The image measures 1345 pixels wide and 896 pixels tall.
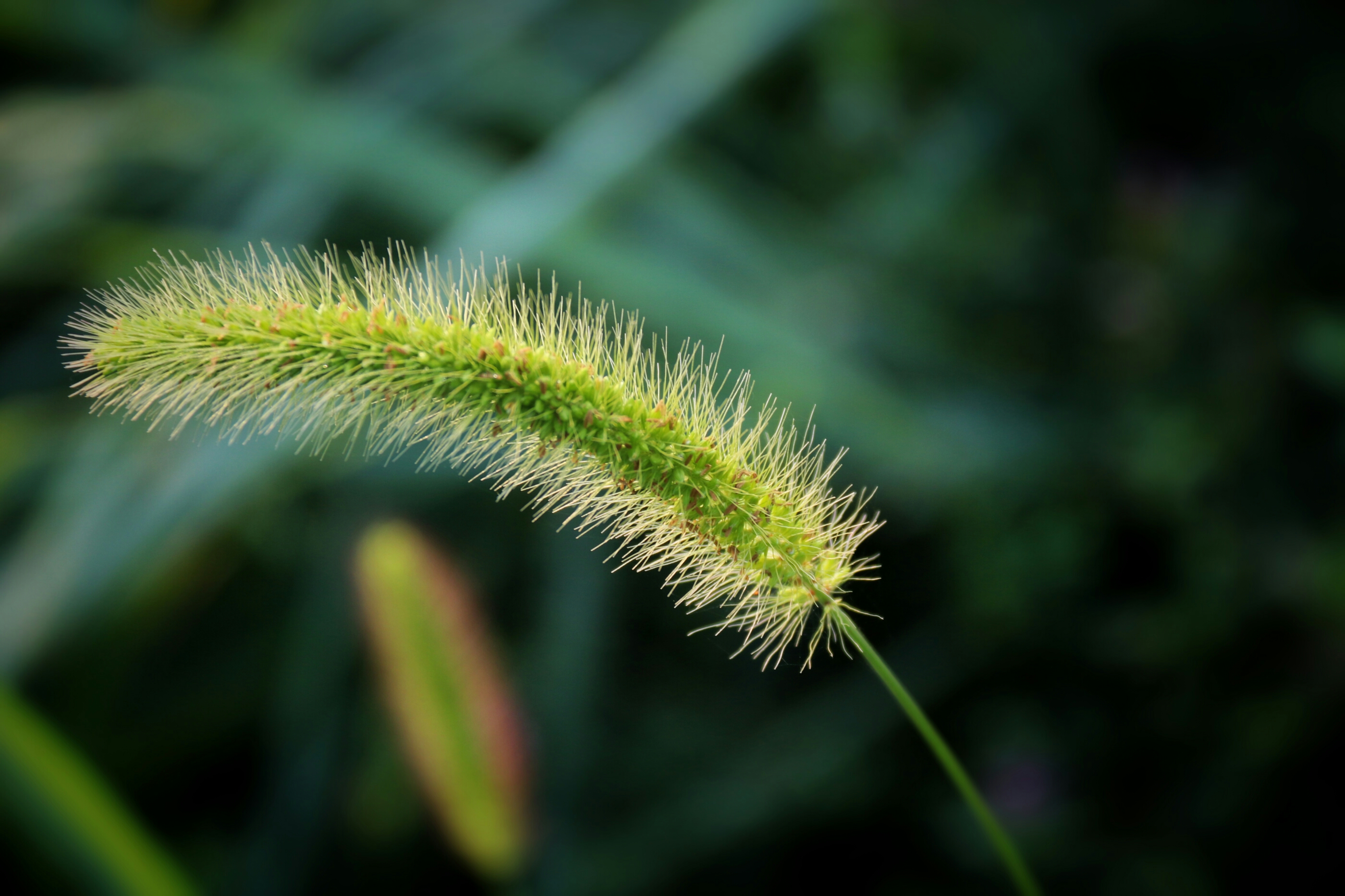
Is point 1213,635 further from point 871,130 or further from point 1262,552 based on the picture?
point 871,130

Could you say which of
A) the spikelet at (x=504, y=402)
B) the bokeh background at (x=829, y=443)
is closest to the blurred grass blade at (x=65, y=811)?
the bokeh background at (x=829, y=443)

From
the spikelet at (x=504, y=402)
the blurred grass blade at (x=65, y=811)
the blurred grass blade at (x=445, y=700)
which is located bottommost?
the blurred grass blade at (x=65, y=811)

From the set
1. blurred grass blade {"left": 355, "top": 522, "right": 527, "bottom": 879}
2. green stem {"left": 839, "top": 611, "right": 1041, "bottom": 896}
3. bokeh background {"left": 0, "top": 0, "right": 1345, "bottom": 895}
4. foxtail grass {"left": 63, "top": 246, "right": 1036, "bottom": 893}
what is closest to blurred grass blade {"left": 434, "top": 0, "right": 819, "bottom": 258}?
bokeh background {"left": 0, "top": 0, "right": 1345, "bottom": 895}

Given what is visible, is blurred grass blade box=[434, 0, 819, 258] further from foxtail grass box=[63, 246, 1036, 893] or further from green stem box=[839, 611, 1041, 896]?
green stem box=[839, 611, 1041, 896]

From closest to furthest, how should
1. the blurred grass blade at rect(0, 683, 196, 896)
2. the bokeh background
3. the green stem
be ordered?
the green stem → the blurred grass blade at rect(0, 683, 196, 896) → the bokeh background

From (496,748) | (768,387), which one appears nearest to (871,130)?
(768,387)

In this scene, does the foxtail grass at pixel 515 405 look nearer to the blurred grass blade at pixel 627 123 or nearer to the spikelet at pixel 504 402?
the spikelet at pixel 504 402

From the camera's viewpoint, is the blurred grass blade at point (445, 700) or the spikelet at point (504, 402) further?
the blurred grass blade at point (445, 700)
